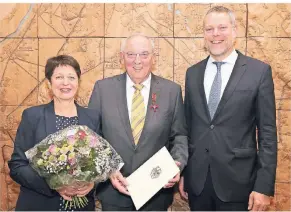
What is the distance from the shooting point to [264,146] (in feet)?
9.06

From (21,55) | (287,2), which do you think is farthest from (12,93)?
(287,2)

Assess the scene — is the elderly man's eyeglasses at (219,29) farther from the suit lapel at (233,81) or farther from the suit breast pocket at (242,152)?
the suit breast pocket at (242,152)

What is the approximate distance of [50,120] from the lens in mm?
2635

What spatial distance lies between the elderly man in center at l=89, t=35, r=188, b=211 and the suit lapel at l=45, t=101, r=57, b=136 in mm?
383

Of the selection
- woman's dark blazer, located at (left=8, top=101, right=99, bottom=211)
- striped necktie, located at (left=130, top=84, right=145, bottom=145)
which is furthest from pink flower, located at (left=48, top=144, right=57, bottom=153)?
striped necktie, located at (left=130, top=84, right=145, bottom=145)

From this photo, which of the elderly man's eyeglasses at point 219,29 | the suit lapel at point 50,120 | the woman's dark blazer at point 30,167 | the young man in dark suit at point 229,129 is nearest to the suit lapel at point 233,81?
the young man in dark suit at point 229,129

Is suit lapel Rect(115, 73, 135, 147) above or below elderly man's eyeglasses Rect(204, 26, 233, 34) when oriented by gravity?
below

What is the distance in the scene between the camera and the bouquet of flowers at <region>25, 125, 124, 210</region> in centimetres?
230

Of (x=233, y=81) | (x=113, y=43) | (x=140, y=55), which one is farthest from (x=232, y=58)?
(x=113, y=43)

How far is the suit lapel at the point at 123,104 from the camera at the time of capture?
2879mm

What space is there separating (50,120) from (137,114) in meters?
0.68

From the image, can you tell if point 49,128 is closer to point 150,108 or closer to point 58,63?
point 58,63

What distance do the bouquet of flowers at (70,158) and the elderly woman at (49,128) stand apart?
6.0 inches

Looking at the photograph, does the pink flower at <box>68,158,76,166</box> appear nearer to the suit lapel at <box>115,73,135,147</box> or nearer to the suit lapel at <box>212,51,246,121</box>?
the suit lapel at <box>115,73,135,147</box>
